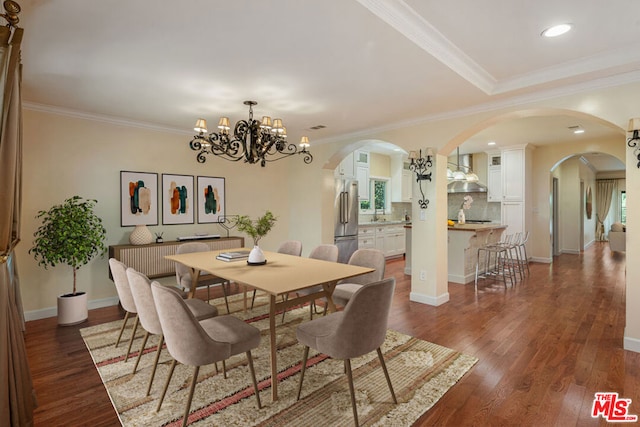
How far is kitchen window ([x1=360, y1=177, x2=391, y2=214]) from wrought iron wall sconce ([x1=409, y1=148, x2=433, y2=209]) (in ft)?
12.0

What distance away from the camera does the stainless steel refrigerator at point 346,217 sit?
6547 mm

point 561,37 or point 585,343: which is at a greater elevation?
point 561,37

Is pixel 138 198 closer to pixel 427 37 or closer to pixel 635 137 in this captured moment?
pixel 427 37

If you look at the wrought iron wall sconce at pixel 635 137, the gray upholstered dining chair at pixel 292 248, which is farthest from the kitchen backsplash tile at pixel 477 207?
the gray upholstered dining chair at pixel 292 248

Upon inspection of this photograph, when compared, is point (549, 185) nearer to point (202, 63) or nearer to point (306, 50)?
point (306, 50)

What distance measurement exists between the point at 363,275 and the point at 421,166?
6.37ft

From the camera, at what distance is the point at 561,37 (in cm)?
241

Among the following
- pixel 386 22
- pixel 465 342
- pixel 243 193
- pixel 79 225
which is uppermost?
pixel 386 22

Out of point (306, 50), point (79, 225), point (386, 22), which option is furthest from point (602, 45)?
point (79, 225)

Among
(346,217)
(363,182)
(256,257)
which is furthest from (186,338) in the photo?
(363,182)

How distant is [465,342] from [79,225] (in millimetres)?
4238

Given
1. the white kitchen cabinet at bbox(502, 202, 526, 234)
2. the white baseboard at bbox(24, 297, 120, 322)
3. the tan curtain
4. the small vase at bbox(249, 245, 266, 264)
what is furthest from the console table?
the white kitchen cabinet at bbox(502, 202, 526, 234)

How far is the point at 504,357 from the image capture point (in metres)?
2.76

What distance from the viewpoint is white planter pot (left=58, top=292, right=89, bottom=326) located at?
11.6 ft
